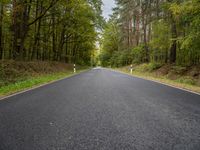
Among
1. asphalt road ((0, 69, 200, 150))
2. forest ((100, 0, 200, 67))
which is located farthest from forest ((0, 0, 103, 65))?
asphalt road ((0, 69, 200, 150))

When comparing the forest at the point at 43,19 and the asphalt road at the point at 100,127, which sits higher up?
the forest at the point at 43,19

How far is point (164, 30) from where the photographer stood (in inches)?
861

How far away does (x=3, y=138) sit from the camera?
134 inches

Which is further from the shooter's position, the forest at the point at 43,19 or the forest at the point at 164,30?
the forest at the point at 43,19

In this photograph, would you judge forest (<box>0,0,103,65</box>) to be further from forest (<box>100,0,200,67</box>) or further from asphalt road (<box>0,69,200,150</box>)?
asphalt road (<box>0,69,200,150</box>)

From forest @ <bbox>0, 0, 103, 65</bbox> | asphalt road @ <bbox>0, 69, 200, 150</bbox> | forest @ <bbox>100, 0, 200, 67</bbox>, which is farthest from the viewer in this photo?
forest @ <bbox>0, 0, 103, 65</bbox>

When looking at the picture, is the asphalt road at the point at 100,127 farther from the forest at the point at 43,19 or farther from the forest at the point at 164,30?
the forest at the point at 43,19

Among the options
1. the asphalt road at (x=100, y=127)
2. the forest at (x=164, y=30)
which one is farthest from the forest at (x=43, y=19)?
the asphalt road at (x=100, y=127)

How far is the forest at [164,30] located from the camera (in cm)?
1481

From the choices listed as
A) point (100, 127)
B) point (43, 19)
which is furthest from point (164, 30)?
point (100, 127)

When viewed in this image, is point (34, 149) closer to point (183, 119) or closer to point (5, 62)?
point (183, 119)

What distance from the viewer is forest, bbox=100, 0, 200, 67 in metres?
14.8

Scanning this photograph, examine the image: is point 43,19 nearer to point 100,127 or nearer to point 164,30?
point 164,30

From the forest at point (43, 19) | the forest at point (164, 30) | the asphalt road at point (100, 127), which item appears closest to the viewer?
the asphalt road at point (100, 127)
